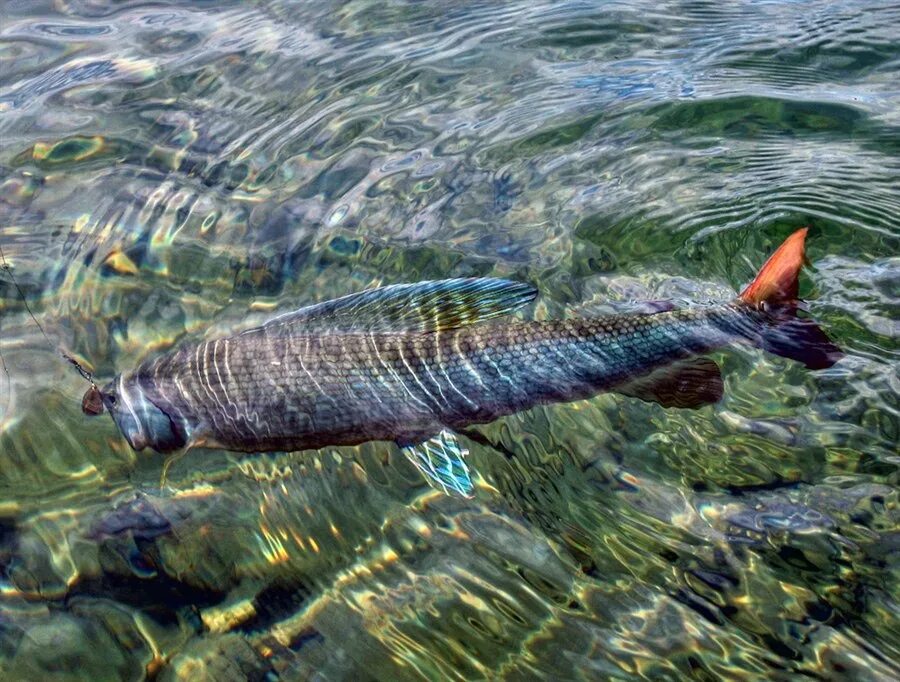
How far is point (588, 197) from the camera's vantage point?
541 centimetres

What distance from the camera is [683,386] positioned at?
151 inches

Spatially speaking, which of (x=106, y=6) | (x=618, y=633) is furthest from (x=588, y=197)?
(x=106, y=6)

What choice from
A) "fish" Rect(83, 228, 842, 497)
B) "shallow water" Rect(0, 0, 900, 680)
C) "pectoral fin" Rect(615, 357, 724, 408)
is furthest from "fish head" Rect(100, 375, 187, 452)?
"pectoral fin" Rect(615, 357, 724, 408)

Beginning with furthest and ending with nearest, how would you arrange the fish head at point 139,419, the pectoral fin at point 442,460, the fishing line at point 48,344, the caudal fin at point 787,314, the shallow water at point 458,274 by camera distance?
1. the fishing line at point 48,344
2. the caudal fin at point 787,314
3. the fish head at point 139,419
4. the pectoral fin at point 442,460
5. the shallow water at point 458,274

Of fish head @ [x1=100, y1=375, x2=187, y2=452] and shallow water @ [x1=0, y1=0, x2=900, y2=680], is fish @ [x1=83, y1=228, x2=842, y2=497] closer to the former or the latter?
fish head @ [x1=100, y1=375, x2=187, y2=452]

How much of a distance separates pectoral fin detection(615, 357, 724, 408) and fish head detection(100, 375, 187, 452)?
76.1 inches

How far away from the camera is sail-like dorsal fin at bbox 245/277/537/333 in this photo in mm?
3783

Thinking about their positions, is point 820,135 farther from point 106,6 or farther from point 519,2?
point 106,6

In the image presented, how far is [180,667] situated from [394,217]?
294 cm

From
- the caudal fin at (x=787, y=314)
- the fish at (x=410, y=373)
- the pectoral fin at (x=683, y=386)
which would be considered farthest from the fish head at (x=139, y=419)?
the caudal fin at (x=787, y=314)

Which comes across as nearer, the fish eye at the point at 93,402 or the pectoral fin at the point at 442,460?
the pectoral fin at the point at 442,460

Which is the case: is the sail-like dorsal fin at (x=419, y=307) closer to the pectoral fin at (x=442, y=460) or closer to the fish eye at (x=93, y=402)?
the pectoral fin at (x=442, y=460)

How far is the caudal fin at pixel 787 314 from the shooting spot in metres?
4.04

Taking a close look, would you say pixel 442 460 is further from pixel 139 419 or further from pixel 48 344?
pixel 48 344
